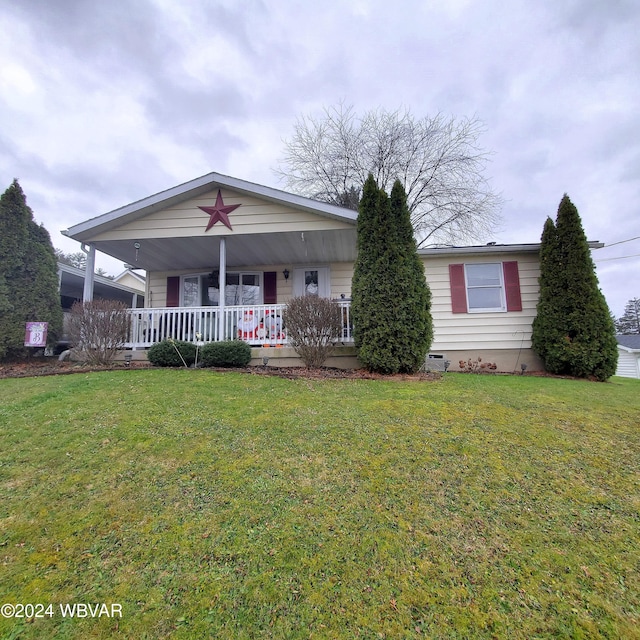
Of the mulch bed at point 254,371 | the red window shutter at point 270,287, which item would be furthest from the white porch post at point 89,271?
the red window shutter at point 270,287

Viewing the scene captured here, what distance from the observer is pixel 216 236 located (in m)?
8.26

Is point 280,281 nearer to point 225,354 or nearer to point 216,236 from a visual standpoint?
point 216,236

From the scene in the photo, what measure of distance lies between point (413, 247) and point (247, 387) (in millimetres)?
4261

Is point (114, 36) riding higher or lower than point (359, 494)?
higher

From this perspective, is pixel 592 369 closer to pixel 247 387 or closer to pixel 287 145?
pixel 247 387

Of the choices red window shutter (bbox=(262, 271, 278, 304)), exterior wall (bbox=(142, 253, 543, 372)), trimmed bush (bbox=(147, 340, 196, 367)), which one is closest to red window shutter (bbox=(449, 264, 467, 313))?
exterior wall (bbox=(142, 253, 543, 372))

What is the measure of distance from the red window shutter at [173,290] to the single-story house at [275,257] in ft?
3.44

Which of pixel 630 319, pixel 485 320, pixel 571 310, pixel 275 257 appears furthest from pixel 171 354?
pixel 630 319

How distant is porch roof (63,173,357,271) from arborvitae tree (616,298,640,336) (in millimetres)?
65112

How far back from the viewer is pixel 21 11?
8.48 m

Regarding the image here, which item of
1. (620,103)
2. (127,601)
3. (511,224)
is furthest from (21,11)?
(511,224)

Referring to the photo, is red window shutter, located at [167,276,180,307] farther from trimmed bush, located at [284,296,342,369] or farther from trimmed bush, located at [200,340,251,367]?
trimmed bush, located at [284,296,342,369]

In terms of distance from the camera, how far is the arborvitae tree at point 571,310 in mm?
7121

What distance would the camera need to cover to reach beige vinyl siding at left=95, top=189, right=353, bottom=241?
7969 mm
